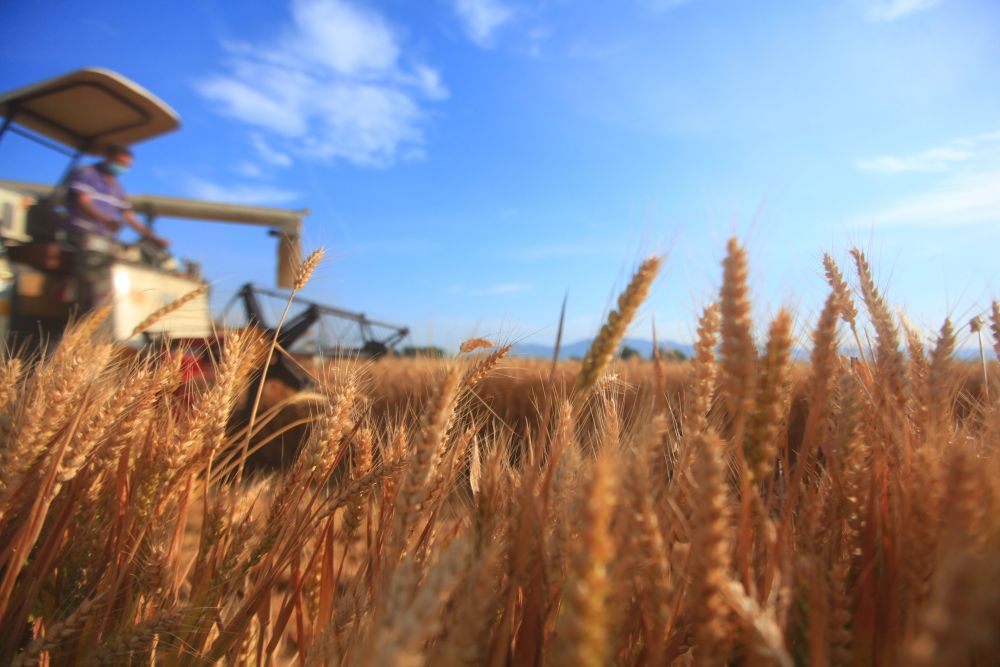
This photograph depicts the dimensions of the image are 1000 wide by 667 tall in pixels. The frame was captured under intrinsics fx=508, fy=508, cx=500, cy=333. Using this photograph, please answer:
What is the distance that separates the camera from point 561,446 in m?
0.81

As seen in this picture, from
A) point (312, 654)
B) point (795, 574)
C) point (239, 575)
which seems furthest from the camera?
point (239, 575)

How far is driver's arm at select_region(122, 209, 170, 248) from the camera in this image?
5.54 metres

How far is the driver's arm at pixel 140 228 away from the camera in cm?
554

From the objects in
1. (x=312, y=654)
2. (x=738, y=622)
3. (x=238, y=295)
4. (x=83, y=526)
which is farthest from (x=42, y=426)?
(x=238, y=295)

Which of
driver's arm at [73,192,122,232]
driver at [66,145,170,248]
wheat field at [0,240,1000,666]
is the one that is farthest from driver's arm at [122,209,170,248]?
wheat field at [0,240,1000,666]

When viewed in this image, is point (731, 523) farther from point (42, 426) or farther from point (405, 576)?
point (42, 426)

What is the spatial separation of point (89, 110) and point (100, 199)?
158cm

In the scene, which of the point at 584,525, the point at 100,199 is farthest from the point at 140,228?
the point at 584,525

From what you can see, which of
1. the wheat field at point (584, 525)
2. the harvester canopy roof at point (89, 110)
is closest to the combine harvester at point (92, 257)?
the harvester canopy roof at point (89, 110)

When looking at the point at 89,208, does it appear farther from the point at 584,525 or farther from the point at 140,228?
the point at 584,525

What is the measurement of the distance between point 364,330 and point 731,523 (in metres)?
6.76

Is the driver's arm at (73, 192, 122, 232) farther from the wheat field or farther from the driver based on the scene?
the wheat field

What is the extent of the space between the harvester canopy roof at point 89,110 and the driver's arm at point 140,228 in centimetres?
119

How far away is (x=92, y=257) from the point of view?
15.8 feet
